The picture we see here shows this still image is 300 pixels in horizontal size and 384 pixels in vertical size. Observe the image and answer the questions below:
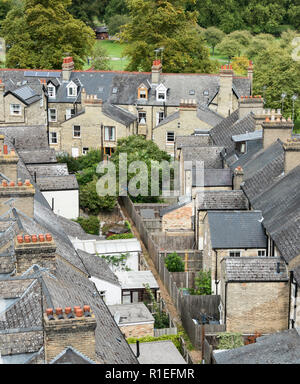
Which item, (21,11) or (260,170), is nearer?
(260,170)

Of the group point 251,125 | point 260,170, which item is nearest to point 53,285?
point 260,170

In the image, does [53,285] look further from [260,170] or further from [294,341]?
[260,170]

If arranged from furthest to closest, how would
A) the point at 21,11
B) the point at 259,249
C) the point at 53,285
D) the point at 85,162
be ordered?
1. the point at 21,11
2. the point at 85,162
3. the point at 259,249
4. the point at 53,285

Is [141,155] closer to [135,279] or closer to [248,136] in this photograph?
[248,136]

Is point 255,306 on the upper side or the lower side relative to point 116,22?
lower

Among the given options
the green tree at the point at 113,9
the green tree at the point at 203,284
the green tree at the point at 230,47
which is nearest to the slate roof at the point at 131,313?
the green tree at the point at 203,284

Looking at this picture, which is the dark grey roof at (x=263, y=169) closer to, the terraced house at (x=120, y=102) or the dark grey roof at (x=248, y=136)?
the dark grey roof at (x=248, y=136)

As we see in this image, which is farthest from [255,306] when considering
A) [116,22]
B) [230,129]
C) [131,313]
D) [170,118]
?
[116,22]
